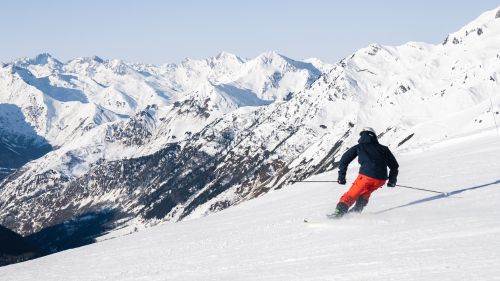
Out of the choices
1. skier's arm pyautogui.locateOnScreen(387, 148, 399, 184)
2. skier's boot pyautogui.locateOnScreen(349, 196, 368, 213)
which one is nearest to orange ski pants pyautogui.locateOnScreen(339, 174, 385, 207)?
skier's boot pyautogui.locateOnScreen(349, 196, 368, 213)

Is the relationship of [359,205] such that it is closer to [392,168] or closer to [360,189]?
[360,189]

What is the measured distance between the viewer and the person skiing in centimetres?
1413

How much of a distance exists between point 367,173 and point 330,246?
12.2 ft

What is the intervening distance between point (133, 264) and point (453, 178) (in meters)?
11.1

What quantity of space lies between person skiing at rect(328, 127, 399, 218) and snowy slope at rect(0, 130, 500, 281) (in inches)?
15.3

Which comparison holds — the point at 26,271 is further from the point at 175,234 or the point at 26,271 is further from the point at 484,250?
the point at 484,250

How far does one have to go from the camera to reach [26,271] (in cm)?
1398

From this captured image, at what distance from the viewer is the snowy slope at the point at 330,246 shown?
335 inches

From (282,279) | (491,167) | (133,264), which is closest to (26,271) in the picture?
(133,264)

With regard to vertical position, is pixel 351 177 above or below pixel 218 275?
below

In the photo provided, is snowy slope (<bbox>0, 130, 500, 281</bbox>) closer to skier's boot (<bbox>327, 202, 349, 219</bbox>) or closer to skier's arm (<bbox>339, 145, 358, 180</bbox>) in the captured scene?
skier's boot (<bbox>327, 202, 349, 219</bbox>)

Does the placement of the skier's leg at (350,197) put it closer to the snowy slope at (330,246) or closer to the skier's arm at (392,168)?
the snowy slope at (330,246)

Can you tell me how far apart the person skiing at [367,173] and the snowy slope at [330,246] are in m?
0.39

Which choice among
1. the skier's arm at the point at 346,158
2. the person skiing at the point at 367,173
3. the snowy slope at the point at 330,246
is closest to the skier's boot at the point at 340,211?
the person skiing at the point at 367,173
